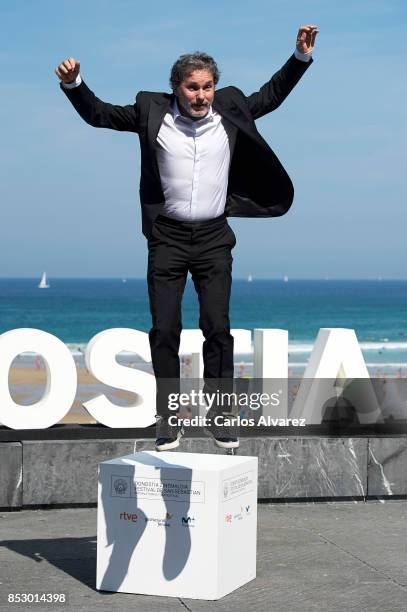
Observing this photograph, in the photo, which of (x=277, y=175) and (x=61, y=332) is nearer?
(x=277, y=175)

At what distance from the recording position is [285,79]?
19.1 ft

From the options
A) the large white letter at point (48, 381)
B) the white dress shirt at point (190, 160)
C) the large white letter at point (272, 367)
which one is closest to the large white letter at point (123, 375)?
the large white letter at point (48, 381)

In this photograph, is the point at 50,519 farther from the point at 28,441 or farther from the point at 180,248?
the point at 180,248

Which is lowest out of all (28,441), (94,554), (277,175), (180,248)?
(94,554)

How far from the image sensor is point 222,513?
582cm

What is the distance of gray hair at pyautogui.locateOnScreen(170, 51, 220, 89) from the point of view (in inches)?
215

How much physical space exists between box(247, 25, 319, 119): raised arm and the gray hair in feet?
1.25

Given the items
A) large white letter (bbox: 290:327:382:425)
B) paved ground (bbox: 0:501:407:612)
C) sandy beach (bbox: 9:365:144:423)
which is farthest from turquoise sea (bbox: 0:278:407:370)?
paved ground (bbox: 0:501:407:612)

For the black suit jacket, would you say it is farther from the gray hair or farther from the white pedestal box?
the white pedestal box

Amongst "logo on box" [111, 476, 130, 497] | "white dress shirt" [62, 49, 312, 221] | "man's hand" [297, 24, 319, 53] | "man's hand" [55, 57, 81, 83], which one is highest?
"man's hand" [297, 24, 319, 53]

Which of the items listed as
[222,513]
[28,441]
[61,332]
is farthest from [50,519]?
[61,332]

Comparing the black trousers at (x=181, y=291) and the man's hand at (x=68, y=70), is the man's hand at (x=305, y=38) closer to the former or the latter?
the black trousers at (x=181, y=291)

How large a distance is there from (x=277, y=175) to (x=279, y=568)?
2.41m

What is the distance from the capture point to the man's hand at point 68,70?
539 cm
